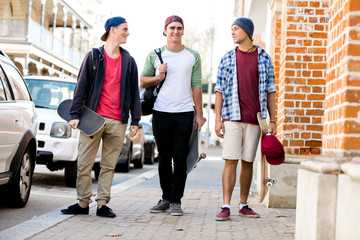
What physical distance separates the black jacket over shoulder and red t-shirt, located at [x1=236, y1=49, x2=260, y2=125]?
46.1 inches

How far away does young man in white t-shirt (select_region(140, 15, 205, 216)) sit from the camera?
7.02 m

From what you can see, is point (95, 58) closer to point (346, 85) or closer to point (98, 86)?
point (98, 86)

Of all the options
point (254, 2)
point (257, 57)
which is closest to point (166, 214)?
point (257, 57)

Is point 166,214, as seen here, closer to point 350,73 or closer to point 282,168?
point 282,168

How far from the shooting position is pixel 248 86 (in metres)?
6.72

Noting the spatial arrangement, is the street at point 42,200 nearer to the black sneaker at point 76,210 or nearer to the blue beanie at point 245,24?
the black sneaker at point 76,210

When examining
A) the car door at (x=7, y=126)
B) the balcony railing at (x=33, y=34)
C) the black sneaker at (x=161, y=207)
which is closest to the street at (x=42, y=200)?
the car door at (x=7, y=126)

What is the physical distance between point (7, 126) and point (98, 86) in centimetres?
110

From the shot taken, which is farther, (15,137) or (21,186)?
(21,186)

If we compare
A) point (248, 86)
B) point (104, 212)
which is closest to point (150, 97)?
point (248, 86)

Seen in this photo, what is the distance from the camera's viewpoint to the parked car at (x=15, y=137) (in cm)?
679

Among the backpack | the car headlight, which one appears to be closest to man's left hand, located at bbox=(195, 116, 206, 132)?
the backpack

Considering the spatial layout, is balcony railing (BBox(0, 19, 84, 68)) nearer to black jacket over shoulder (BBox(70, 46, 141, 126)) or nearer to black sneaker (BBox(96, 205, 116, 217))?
black jacket over shoulder (BBox(70, 46, 141, 126))

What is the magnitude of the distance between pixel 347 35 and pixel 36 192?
6.76 m
